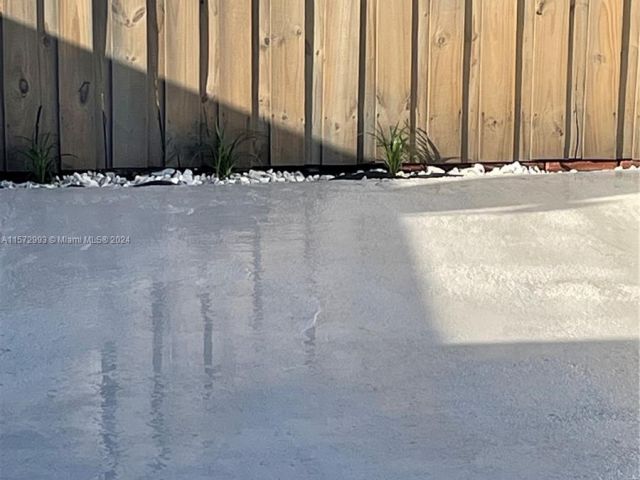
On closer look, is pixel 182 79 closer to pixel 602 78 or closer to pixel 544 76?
pixel 544 76

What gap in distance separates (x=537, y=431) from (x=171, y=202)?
2.49 m

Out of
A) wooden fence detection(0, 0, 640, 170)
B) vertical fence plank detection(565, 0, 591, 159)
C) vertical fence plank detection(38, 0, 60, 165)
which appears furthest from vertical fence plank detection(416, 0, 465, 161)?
vertical fence plank detection(38, 0, 60, 165)

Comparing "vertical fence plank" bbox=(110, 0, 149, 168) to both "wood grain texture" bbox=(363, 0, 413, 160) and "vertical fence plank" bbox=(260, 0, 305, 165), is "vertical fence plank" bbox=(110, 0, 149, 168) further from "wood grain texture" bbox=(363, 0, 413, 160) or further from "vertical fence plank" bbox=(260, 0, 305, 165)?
"wood grain texture" bbox=(363, 0, 413, 160)

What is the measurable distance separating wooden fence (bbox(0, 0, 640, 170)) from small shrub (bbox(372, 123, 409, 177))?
0.15ft

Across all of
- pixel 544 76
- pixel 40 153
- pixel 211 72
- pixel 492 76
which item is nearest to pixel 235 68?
pixel 211 72

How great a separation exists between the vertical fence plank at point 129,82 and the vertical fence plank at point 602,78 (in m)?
2.01

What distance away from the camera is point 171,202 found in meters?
4.74

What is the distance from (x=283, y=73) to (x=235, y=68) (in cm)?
21

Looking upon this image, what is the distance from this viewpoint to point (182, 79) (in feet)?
16.3

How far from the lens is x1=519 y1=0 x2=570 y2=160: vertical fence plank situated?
202 inches

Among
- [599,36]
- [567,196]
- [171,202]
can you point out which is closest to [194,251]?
[171,202]

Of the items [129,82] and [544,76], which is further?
[544,76]

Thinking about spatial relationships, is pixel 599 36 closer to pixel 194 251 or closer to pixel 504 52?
pixel 504 52

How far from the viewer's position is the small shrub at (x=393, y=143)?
5.11 meters
